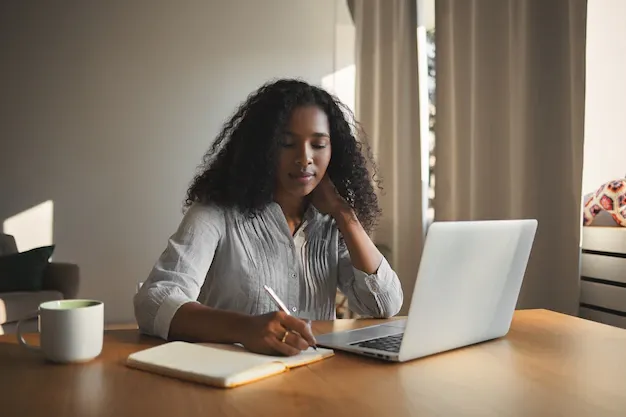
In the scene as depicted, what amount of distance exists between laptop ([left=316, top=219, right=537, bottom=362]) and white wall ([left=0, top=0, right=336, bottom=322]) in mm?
2932

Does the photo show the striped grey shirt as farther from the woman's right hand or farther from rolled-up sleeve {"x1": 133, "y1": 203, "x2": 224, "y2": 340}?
the woman's right hand

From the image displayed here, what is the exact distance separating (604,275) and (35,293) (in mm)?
2548

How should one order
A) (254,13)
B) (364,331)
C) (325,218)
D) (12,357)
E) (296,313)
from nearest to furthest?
(12,357), (364,331), (296,313), (325,218), (254,13)

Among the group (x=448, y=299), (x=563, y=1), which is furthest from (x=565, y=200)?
(x=448, y=299)

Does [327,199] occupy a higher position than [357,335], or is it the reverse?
[327,199]

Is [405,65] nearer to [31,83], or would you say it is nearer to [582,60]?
[582,60]

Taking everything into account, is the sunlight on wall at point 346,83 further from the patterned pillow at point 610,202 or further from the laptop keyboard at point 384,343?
the laptop keyboard at point 384,343

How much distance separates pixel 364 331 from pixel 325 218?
429 millimetres

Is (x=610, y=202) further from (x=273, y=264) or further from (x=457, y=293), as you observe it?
(x=457, y=293)

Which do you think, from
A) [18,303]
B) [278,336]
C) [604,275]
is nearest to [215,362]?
[278,336]

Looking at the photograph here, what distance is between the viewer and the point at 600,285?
7.34 ft

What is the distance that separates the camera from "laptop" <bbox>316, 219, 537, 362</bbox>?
88cm

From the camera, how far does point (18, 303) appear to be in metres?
3.03

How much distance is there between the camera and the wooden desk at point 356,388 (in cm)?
69
